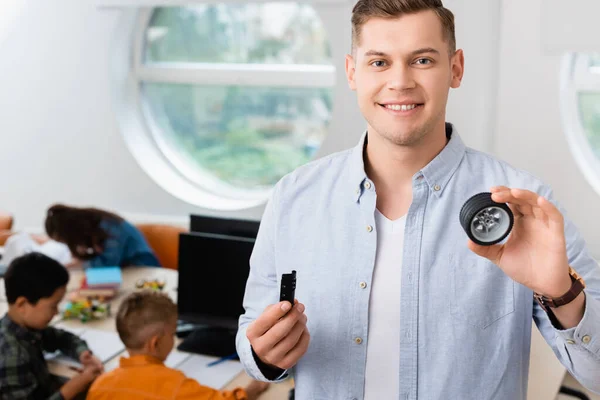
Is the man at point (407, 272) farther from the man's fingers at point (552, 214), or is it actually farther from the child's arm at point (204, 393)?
the child's arm at point (204, 393)

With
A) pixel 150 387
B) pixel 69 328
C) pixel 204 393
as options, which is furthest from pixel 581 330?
pixel 69 328

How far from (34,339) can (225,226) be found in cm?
97

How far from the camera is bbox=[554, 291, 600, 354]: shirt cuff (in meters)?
1.43

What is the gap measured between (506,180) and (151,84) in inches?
169

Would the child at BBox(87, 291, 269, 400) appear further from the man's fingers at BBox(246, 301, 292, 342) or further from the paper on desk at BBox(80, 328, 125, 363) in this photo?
the man's fingers at BBox(246, 301, 292, 342)

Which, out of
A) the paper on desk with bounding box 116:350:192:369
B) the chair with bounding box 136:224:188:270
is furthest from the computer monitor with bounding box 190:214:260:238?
the chair with bounding box 136:224:188:270

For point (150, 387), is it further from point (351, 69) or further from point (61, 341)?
point (351, 69)

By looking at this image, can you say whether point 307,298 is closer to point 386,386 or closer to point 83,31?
point 386,386

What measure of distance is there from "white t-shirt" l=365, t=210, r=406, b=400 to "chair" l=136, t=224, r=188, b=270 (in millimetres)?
2978

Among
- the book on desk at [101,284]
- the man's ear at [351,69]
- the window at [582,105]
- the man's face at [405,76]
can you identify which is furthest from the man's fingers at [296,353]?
the window at [582,105]

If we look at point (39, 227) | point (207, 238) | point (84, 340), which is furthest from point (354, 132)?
point (39, 227)

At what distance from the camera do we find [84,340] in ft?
10.1

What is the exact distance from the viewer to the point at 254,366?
168cm

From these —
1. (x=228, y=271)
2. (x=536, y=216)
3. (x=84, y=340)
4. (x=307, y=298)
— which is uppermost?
(x=536, y=216)
